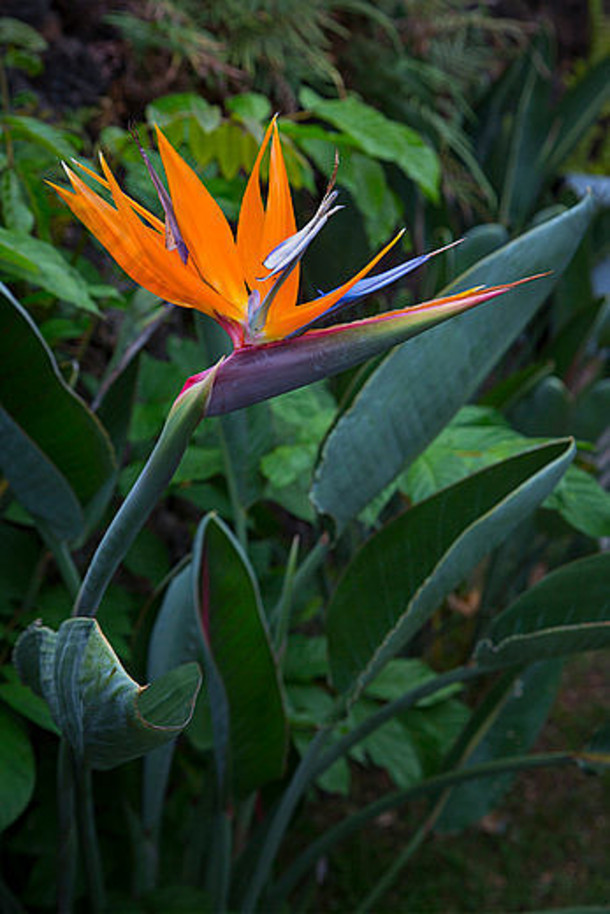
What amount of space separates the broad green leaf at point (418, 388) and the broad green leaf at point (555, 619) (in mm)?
127

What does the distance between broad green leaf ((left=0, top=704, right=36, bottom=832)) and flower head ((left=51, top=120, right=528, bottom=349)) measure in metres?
0.47

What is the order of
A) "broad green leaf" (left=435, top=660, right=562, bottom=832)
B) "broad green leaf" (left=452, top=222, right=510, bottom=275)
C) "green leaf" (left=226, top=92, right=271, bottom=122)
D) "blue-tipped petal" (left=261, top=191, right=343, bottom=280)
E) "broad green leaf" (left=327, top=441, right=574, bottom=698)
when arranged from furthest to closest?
1. "broad green leaf" (left=452, top=222, right=510, bottom=275)
2. "broad green leaf" (left=435, top=660, right=562, bottom=832)
3. "green leaf" (left=226, top=92, right=271, bottom=122)
4. "broad green leaf" (left=327, top=441, right=574, bottom=698)
5. "blue-tipped petal" (left=261, top=191, right=343, bottom=280)

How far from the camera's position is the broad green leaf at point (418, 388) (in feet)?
1.83

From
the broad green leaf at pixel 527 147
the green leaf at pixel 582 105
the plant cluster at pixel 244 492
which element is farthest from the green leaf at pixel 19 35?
the green leaf at pixel 582 105

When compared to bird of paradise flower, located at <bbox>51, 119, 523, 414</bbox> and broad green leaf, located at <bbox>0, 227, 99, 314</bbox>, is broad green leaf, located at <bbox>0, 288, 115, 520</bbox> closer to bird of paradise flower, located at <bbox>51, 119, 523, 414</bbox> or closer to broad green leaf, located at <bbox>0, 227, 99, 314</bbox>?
broad green leaf, located at <bbox>0, 227, 99, 314</bbox>

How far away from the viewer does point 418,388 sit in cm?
56

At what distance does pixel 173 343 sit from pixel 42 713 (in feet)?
1.17

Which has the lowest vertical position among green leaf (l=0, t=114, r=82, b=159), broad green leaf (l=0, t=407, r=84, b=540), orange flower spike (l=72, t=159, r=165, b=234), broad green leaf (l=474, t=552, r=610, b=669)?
broad green leaf (l=474, t=552, r=610, b=669)

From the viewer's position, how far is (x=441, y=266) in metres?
0.91

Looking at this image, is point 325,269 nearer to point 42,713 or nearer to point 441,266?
point 42,713

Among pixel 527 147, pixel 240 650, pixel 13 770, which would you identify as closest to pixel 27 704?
pixel 13 770

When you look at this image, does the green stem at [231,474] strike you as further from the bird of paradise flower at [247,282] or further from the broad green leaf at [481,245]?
the broad green leaf at [481,245]

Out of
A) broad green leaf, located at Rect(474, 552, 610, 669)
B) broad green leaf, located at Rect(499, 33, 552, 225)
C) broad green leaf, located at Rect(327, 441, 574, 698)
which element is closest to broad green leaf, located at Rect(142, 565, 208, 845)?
broad green leaf, located at Rect(327, 441, 574, 698)

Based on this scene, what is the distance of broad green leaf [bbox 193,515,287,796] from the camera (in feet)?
1.92
